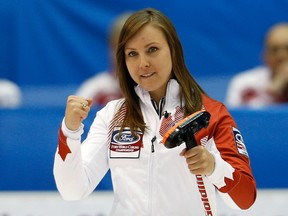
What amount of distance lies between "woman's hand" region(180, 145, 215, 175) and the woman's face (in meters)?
0.38

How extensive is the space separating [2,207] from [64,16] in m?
2.24

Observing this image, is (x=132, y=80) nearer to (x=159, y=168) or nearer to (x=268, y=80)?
(x=159, y=168)

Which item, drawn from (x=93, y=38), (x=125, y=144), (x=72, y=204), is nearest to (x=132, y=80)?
(x=125, y=144)

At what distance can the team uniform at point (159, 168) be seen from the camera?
271 centimetres

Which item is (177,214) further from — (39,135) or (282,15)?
(282,15)

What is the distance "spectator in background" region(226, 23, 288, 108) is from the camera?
195 inches

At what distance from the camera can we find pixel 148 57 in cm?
277

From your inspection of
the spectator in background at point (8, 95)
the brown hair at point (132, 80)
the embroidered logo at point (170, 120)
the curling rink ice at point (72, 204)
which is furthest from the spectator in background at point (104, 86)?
the embroidered logo at point (170, 120)

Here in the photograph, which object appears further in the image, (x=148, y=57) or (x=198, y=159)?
(x=148, y=57)

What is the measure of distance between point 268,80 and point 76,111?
2.78m

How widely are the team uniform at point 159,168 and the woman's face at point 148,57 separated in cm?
8

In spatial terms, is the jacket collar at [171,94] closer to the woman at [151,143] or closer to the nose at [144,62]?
the woman at [151,143]

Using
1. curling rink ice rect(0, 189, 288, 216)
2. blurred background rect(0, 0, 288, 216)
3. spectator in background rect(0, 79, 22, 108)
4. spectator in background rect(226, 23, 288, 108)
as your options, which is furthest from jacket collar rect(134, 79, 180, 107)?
blurred background rect(0, 0, 288, 216)

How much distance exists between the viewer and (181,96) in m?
2.84
